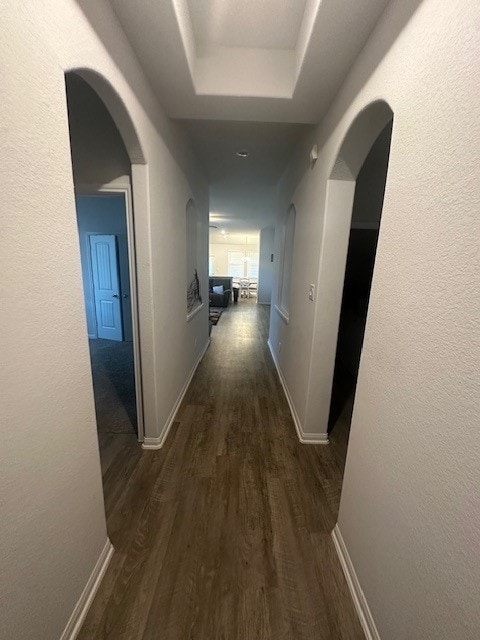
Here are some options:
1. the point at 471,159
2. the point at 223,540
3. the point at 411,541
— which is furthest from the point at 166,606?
the point at 471,159

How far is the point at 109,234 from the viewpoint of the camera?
4.54 metres

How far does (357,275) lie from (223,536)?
126 inches

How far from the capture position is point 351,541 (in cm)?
125

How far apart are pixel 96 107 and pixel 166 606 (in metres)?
2.87

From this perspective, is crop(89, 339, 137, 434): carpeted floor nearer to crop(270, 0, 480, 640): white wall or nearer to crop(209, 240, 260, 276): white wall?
crop(270, 0, 480, 640): white wall

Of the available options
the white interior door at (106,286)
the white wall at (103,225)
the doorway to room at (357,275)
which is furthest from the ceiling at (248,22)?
the white interior door at (106,286)

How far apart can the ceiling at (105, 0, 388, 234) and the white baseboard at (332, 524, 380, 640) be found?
247 cm

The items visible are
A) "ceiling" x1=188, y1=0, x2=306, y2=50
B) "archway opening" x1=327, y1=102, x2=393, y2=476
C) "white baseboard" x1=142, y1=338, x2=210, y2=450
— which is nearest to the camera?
"ceiling" x1=188, y1=0, x2=306, y2=50

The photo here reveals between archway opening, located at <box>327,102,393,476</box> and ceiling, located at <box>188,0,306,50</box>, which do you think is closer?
ceiling, located at <box>188,0,306,50</box>

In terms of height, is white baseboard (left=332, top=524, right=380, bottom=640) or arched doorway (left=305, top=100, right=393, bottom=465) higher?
arched doorway (left=305, top=100, right=393, bottom=465)

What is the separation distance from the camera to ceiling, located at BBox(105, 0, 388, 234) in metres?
1.16

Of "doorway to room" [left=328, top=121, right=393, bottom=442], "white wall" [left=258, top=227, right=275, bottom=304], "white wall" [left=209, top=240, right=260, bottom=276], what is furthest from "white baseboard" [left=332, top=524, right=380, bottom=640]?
"white wall" [left=209, top=240, right=260, bottom=276]

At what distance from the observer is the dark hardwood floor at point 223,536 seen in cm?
109

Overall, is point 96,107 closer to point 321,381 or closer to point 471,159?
point 471,159
